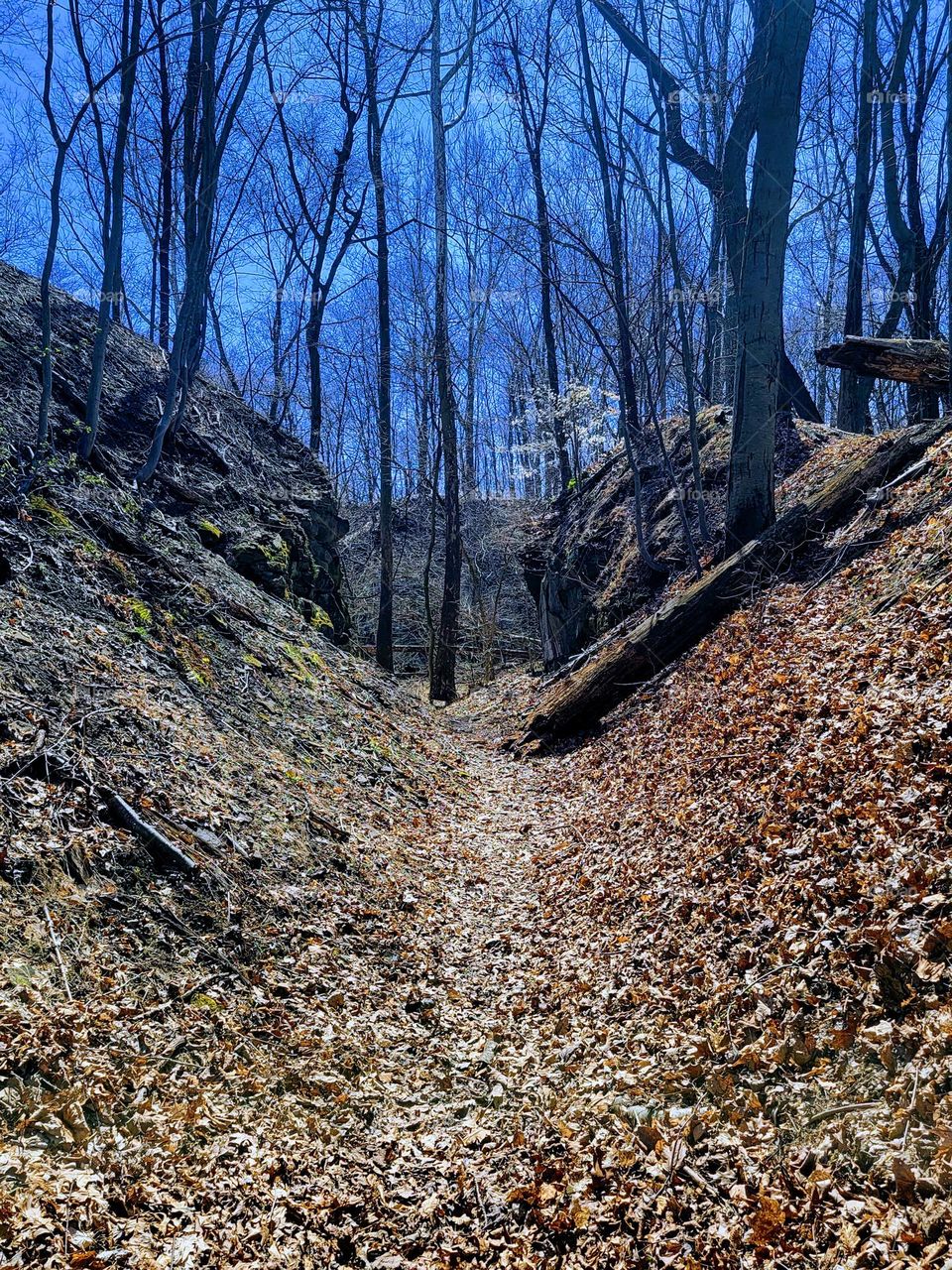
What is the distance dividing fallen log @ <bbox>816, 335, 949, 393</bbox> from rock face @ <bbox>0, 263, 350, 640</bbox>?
8.22m

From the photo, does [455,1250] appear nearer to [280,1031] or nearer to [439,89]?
[280,1031]

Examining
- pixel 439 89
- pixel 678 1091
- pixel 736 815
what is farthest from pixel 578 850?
pixel 439 89

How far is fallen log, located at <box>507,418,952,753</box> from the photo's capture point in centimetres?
914

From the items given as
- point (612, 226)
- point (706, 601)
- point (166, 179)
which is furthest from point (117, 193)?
point (166, 179)

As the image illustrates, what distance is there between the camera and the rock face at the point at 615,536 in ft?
40.7

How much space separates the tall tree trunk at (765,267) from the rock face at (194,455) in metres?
6.70

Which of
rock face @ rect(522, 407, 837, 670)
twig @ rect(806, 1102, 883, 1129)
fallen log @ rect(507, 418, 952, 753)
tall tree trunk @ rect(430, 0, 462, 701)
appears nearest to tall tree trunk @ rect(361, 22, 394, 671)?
tall tree trunk @ rect(430, 0, 462, 701)

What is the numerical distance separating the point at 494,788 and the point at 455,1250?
694 centimetres

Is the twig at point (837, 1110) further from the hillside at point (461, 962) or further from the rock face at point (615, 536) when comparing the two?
the rock face at point (615, 536)

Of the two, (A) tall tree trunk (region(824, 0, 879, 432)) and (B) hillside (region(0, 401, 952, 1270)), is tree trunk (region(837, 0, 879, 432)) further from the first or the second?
(B) hillside (region(0, 401, 952, 1270))

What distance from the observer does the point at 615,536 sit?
569 inches

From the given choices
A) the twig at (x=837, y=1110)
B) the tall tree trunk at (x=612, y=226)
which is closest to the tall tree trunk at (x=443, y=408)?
the tall tree trunk at (x=612, y=226)

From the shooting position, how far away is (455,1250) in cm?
306

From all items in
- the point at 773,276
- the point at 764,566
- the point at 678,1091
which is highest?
the point at 773,276
